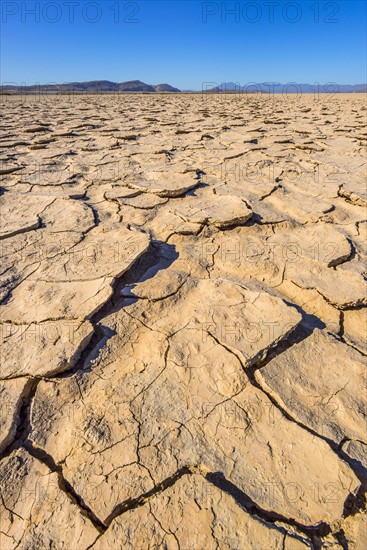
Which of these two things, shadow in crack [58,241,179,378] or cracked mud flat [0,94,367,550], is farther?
shadow in crack [58,241,179,378]

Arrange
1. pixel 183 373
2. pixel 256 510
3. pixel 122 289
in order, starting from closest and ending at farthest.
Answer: pixel 256 510, pixel 183 373, pixel 122 289

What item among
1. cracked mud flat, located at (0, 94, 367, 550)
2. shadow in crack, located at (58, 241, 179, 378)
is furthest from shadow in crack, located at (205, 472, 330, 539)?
shadow in crack, located at (58, 241, 179, 378)

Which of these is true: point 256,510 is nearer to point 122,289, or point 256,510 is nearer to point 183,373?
point 183,373

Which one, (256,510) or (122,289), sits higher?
(122,289)

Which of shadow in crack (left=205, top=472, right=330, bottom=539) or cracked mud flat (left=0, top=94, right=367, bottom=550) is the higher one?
cracked mud flat (left=0, top=94, right=367, bottom=550)

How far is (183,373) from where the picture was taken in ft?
3.23

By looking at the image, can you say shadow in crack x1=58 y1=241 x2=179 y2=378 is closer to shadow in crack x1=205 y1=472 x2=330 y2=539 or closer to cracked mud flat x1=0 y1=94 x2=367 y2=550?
cracked mud flat x1=0 y1=94 x2=367 y2=550

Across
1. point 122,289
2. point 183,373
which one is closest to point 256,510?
point 183,373

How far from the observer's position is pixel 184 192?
2.24 meters

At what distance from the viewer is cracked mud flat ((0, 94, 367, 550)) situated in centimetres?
69

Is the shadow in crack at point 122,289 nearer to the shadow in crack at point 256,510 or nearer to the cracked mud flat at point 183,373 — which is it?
the cracked mud flat at point 183,373

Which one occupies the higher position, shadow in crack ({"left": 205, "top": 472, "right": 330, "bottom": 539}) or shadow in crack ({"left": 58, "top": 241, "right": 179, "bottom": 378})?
shadow in crack ({"left": 58, "top": 241, "right": 179, "bottom": 378})

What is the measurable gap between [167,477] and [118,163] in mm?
2717

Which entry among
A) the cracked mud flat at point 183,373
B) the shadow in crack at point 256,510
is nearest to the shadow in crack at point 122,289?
the cracked mud flat at point 183,373
